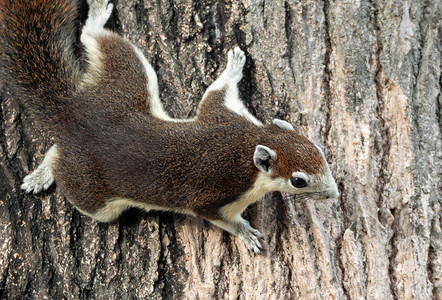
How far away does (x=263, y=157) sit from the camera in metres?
3.47

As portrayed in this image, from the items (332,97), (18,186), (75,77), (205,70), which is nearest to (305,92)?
(332,97)

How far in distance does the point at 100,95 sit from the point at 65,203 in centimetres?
92

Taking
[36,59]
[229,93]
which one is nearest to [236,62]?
[229,93]

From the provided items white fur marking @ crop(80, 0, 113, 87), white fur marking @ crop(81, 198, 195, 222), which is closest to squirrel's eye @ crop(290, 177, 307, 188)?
white fur marking @ crop(81, 198, 195, 222)

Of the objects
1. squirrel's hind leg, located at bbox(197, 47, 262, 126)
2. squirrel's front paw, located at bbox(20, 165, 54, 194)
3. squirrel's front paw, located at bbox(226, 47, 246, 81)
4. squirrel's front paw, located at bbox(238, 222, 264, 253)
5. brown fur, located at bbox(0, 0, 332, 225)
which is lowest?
squirrel's front paw, located at bbox(20, 165, 54, 194)

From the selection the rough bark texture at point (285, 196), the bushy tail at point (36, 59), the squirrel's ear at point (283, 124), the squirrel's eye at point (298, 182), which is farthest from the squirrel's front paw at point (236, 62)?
the bushy tail at point (36, 59)

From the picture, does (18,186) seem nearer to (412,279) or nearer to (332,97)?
(332,97)

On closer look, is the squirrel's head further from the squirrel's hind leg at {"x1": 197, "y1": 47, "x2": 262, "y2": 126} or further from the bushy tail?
the bushy tail

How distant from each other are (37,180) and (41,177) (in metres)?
0.04

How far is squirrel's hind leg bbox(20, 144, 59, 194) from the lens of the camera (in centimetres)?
377

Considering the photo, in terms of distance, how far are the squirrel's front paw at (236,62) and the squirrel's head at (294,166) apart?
62 cm

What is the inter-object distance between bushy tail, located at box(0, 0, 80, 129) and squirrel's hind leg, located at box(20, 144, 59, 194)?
0.24m

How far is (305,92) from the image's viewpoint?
13.0 feet

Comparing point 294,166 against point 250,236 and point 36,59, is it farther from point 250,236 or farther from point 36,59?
point 36,59
